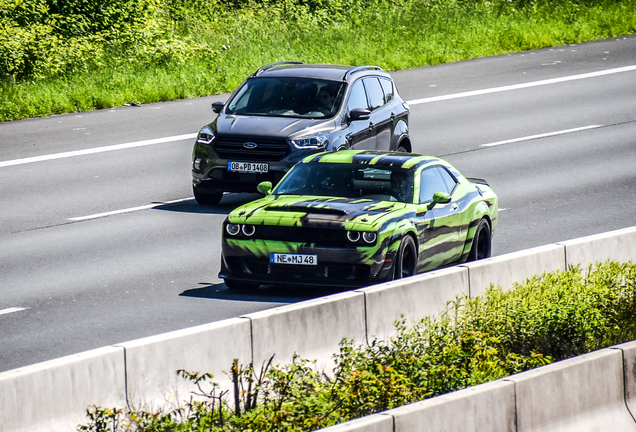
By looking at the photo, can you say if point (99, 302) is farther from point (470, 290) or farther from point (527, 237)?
point (527, 237)

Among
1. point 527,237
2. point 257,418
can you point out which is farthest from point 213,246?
point 257,418

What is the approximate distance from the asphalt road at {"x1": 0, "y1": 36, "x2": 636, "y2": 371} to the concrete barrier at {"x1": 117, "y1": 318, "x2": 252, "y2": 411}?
2317 millimetres

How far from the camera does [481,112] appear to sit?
26.3 meters

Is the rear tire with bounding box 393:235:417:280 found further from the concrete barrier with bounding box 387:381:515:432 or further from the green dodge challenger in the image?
the concrete barrier with bounding box 387:381:515:432

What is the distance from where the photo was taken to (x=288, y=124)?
17.4 meters

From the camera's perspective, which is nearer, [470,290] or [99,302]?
[470,290]

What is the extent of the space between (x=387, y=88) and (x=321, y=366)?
36.7 ft

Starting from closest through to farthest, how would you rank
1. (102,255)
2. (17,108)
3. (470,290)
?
1. (470,290)
2. (102,255)
3. (17,108)

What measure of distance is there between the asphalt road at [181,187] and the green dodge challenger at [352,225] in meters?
0.48

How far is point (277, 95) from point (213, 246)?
4034 mm

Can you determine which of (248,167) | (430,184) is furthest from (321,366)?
(248,167)

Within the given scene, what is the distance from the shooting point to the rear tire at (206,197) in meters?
17.6

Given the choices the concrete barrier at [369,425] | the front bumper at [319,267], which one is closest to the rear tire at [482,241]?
the front bumper at [319,267]

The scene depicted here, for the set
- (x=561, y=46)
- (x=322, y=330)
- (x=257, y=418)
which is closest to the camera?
(x=257, y=418)
